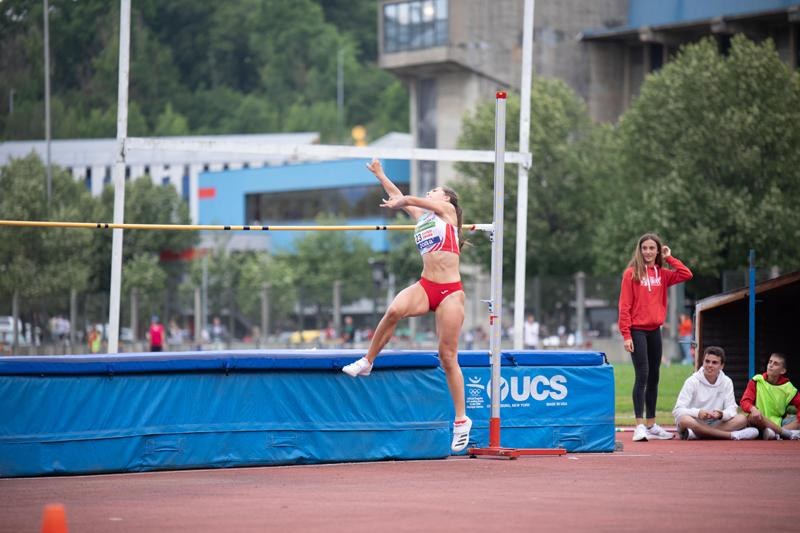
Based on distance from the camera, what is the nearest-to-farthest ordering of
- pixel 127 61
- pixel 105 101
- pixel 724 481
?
pixel 724 481 < pixel 127 61 < pixel 105 101

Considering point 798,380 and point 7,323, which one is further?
point 7,323

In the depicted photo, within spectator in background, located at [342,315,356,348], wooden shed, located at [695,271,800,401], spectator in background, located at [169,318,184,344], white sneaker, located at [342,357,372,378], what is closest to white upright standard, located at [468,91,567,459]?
white sneaker, located at [342,357,372,378]

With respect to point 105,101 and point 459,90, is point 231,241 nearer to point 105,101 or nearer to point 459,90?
point 459,90

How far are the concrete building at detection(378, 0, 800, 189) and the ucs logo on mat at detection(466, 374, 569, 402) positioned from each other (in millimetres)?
48079

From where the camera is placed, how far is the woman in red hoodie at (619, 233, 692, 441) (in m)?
12.5

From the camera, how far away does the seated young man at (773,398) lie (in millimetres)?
13172

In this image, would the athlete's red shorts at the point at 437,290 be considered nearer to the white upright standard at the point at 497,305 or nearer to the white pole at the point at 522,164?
the white upright standard at the point at 497,305

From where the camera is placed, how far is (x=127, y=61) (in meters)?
14.3

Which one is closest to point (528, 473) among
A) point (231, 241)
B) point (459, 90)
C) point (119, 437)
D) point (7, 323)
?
A: point (119, 437)

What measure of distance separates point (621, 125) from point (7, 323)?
71.0 ft

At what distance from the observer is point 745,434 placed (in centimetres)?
1309

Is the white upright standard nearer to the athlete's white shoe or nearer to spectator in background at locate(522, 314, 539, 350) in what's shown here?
the athlete's white shoe

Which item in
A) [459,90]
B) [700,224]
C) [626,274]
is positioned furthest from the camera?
[459,90]

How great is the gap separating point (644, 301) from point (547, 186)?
42411 mm
